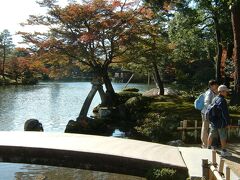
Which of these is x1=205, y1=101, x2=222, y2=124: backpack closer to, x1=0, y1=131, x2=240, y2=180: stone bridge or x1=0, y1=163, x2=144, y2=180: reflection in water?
x1=0, y1=131, x2=240, y2=180: stone bridge

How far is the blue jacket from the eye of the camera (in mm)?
8383

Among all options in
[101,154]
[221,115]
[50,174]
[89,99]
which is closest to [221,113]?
[221,115]

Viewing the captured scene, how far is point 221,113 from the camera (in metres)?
8.48

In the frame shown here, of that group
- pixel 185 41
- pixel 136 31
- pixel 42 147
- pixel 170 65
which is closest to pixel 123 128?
pixel 136 31

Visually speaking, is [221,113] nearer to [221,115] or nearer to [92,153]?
[221,115]

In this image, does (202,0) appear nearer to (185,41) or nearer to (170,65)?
(185,41)

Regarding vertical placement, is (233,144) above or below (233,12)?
below

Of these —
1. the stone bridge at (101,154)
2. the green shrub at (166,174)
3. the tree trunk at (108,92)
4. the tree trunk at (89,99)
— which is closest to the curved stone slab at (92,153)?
the stone bridge at (101,154)

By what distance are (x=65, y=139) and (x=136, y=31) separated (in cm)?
993

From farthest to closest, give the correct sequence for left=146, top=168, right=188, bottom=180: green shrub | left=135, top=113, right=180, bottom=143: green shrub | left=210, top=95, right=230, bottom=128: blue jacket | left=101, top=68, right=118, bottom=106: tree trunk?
left=101, top=68, right=118, bottom=106: tree trunk
left=135, top=113, right=180, bottom=143: green shrub
left=210, top=95, right=230, bottom=128: blue jacket
left=146, top=168, right=188, bottom=180: green shrub

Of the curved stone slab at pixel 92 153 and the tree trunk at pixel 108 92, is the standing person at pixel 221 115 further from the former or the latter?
the tree trunk at pixel 108 92

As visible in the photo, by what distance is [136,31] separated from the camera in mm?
18781

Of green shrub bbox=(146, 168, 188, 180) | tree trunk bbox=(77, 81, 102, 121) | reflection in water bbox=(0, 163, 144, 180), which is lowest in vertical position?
reflection in water bbox=(0, 163, 144, 180)

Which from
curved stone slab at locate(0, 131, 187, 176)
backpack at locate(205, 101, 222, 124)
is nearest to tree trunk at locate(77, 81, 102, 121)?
curved stone slab at locate(0, 131, 187, 176)
